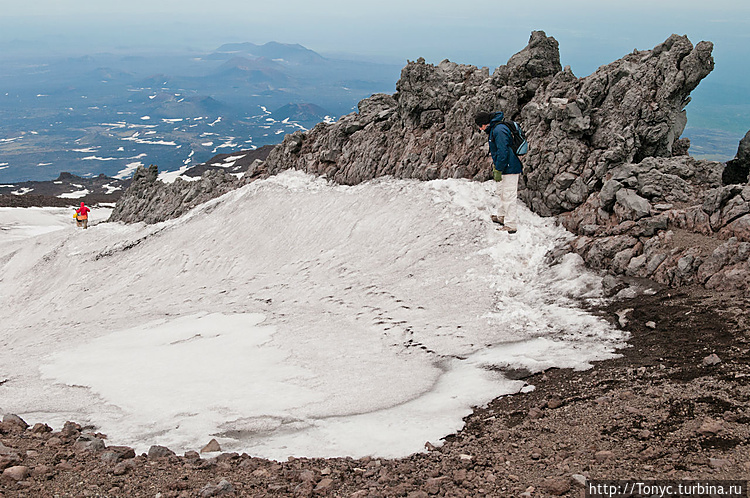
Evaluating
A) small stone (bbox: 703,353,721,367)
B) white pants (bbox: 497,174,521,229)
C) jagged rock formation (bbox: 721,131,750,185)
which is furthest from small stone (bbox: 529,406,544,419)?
jagged rock formation (bbox: 721,131,750,185)

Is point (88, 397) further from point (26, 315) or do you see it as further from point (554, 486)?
point (26, 315)

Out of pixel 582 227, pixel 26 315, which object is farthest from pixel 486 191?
pixel 26 315

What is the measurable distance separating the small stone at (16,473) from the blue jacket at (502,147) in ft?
51.4

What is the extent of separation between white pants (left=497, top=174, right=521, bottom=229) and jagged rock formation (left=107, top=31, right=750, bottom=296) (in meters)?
1.89

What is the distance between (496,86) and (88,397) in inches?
856

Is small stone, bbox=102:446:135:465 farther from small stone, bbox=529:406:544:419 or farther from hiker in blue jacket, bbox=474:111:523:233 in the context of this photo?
hiker in blue jacket, bbox=474:111:523:233

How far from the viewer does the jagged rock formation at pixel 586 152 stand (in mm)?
14047

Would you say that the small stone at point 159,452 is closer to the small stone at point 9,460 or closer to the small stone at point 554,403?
the small stone at point 9,460

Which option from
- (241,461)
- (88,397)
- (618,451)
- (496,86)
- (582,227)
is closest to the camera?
(618,451)

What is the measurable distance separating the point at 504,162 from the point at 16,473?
15847mm

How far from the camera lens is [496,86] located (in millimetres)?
25328

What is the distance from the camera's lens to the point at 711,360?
9094 mm

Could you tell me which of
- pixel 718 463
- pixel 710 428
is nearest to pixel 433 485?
pixel 718 463

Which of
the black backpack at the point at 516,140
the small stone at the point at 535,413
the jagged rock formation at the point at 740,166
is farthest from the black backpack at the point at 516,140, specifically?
the small stone at the point at 535,413
